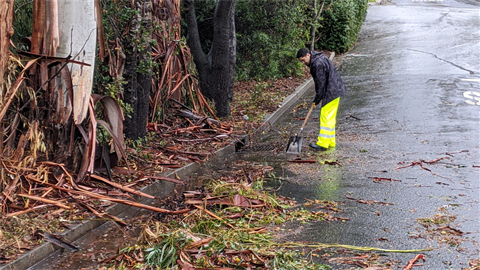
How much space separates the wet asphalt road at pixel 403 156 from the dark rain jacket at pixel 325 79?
0.95 m

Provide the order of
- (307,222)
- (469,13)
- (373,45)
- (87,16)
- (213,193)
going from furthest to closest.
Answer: (469,13)
(373,45)
(87,16)
(213,193)
(307,222)

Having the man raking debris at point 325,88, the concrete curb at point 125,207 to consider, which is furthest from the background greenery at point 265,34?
the man raking debris at point 325,88

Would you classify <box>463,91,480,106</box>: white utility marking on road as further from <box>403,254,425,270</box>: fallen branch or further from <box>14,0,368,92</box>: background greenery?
<box>403,254,425,270</box>: fallen branch

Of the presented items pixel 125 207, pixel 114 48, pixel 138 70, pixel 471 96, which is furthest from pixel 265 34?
pixel 125 207

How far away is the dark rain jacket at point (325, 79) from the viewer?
9852mm

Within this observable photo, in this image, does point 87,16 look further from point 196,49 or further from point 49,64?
point 196,49

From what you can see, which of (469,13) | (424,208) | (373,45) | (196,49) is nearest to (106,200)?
(424,208)

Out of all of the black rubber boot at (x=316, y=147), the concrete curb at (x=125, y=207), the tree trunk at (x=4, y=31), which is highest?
the tree trunk at (x=4, y=31)

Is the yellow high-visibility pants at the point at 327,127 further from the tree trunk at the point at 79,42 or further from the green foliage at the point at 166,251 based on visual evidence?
the green foliage at the point at 166,251

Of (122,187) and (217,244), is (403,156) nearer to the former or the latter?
(122,187)

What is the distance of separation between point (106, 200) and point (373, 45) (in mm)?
19675

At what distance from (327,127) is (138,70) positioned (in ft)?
11.4

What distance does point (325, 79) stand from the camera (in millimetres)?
9953

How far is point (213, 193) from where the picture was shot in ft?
21.2
